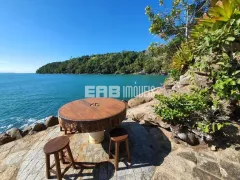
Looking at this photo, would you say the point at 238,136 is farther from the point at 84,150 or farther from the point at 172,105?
the point at 84,150

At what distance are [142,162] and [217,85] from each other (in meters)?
2.49

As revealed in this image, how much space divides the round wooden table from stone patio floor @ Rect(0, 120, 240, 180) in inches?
24.2

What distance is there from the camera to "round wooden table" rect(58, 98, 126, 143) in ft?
8.32

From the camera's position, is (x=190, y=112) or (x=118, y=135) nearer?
(x=118, y=135)

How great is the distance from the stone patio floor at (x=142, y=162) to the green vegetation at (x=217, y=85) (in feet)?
1.99

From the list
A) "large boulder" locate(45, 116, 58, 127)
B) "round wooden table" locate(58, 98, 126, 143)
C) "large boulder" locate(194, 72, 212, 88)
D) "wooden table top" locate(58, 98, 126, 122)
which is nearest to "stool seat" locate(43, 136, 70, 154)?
"round wooden table" locate(58, 98, 126, 143)

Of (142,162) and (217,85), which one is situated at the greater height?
(217,85)

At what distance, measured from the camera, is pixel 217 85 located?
3.29 metres

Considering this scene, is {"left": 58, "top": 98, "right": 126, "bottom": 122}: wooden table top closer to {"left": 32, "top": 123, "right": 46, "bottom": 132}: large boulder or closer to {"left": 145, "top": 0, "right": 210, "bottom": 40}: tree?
{"left": 32, "top": 123, "right": 46, "bottom": 132}: large boulder

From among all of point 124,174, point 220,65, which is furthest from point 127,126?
point 220,65

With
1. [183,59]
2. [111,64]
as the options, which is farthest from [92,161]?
[111,64]

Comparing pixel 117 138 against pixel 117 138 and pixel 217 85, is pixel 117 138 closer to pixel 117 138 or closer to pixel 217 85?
pixel 117 138

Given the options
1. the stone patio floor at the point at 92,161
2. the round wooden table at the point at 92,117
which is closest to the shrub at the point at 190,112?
the stone patio floor at the point at 92,161

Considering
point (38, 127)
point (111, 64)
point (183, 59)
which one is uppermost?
point (111, 64)
